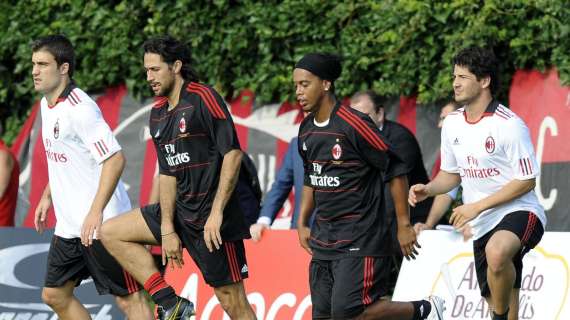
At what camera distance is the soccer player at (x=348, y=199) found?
7605mm

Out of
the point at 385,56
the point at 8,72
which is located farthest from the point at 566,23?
the point at 8,72

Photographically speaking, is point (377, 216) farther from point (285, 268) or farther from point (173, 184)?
point (285, 268)

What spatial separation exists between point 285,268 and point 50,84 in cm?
264

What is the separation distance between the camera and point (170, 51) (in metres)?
8.02

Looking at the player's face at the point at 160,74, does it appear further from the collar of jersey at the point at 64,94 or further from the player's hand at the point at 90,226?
the player's hand at the point at 90,226

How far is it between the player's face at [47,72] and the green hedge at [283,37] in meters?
3.54

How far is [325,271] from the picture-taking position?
784cm

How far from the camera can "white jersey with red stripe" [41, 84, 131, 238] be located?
8.25 m

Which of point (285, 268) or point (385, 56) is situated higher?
point (385, 56)

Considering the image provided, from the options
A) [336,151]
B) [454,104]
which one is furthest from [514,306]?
[454,104]

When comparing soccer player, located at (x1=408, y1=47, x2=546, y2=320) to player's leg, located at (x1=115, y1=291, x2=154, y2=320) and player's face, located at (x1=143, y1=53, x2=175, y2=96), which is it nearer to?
player's face, located at (x1=143, y1=53, x2=175, y2=96)

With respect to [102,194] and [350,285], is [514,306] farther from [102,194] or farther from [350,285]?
[102,194]

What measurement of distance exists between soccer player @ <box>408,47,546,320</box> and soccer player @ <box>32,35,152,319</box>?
2093mm

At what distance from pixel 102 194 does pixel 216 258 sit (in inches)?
34.4
